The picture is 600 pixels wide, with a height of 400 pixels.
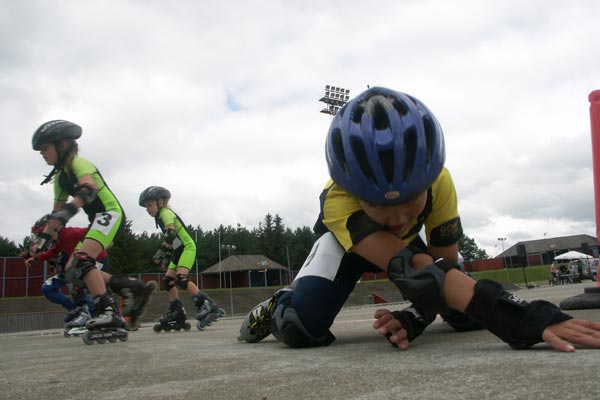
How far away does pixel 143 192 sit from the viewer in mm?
8008

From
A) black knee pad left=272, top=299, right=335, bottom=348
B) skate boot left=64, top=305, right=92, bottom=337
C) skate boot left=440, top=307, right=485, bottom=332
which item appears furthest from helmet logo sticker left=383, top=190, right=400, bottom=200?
skate boot left=64, top=305, right=92, bottom=337

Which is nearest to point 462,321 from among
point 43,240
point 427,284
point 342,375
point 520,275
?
point 427,284

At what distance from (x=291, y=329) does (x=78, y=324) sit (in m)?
5.55

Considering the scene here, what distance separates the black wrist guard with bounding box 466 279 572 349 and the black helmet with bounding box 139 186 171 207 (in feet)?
22.7

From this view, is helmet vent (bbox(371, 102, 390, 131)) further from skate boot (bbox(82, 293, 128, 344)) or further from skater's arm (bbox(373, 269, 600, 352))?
skate boot (bbox(82, 293, 128, 344))

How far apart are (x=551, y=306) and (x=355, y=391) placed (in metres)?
0.95

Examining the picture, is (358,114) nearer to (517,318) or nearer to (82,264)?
(517,318)

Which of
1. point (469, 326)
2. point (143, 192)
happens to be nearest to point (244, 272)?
point (143, 192)

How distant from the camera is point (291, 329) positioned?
8.22 feet

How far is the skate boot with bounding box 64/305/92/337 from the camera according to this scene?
259 inches

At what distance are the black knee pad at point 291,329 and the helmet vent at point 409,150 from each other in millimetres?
1013

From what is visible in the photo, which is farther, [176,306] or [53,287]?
[176,306]

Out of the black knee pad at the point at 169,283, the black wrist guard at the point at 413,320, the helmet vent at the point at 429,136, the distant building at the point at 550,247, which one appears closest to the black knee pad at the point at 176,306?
the black knee pad at the point at 169,283

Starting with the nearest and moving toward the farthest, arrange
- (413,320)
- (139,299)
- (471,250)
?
(413,320), (139,299), (471,250)
